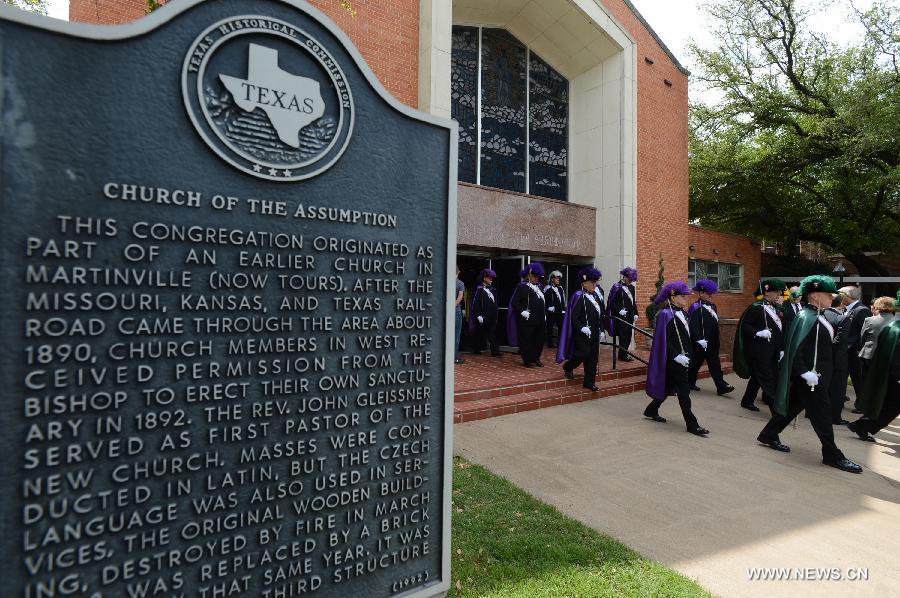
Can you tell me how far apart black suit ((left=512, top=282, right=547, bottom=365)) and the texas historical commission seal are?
7.55m

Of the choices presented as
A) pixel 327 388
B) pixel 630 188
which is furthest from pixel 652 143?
pixel 327 388

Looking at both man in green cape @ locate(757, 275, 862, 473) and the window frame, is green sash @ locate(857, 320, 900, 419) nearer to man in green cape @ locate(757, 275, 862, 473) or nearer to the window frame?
man in green cape @ locate(757, 275, 862, 473)

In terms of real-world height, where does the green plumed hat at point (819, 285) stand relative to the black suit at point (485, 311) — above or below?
above

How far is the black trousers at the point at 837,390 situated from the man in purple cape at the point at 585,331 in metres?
2.98

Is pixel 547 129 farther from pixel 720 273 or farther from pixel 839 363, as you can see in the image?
pixel 720 273

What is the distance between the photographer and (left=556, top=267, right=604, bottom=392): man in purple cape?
7727 mm

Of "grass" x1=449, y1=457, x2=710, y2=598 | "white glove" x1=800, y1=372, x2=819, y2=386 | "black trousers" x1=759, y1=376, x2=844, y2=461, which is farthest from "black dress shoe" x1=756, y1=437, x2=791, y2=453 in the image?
"grass" x1=449, y1=457, x2=710, y2=598

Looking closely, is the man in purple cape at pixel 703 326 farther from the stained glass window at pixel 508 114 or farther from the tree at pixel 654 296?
the stained glass window at pixel 508 114

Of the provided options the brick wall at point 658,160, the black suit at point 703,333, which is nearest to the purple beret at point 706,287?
the black suit at point 703,333

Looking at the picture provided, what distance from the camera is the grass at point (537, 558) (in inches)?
112

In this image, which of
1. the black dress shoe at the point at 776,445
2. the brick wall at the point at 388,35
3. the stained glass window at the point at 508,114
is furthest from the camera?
the stained glass window at the point at 508,114

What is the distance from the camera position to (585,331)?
7.60 metres

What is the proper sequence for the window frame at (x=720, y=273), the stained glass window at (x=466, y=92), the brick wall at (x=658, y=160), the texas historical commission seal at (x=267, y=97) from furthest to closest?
the window frame at (x=720, y=273), the brick wall at (x=658, y=160), the stained glass window at (x=466, y=92), the texas historical commission seal at (x=267, y=97)

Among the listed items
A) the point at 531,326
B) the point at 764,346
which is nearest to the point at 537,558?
the point at 764,346
